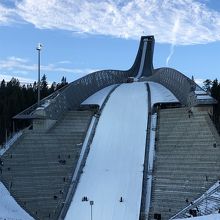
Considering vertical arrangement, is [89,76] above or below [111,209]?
above

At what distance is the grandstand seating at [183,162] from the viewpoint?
121ft

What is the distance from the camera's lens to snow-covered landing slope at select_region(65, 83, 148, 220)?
37.0 m

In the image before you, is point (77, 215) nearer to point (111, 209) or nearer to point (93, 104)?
point (111, 209)

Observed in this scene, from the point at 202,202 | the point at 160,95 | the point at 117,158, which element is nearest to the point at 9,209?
the point at 117,158

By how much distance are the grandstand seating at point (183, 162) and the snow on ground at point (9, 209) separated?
8.75 meters

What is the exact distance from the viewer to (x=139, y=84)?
70.6 meters

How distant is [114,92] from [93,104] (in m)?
5.69

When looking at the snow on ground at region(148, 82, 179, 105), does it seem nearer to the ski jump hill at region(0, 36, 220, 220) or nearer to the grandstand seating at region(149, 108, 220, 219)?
the ski jump hill at region(0, 36, 220, 220)

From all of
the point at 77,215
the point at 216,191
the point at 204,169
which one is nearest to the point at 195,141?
the point at 204,169

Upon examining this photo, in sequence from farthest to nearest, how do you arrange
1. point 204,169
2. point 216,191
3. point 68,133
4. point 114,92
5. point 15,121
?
point 114,92, point 15,121, point 68,133, point 204,169, point 216,191

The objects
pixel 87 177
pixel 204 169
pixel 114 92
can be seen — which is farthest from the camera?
pixel 114 92

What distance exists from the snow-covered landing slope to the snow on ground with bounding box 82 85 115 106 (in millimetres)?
1191

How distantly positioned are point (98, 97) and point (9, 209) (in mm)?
29446

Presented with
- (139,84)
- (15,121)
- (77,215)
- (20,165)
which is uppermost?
(139,84)
